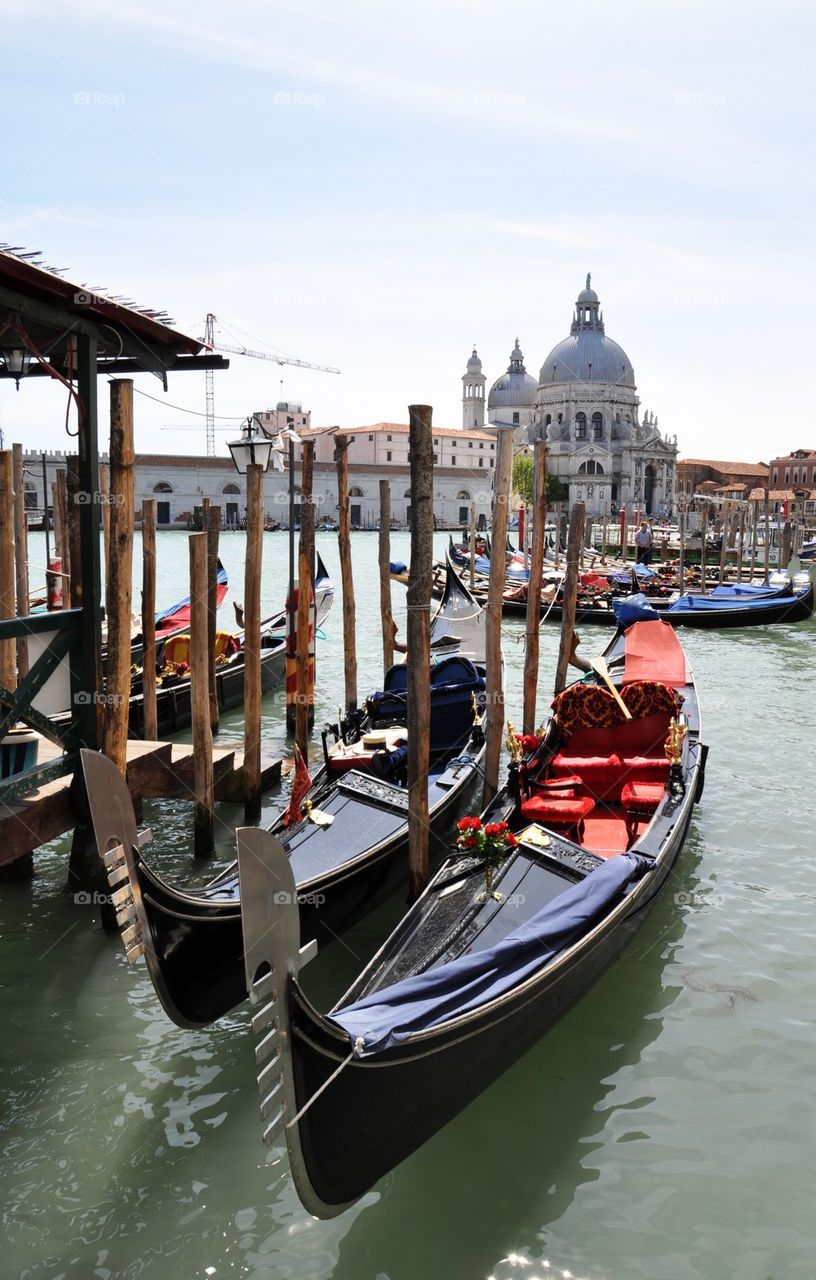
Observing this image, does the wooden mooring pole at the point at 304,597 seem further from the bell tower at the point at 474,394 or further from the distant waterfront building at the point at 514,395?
the bell tower at the point at 474,394

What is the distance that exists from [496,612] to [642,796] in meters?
1.11

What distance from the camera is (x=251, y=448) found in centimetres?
525

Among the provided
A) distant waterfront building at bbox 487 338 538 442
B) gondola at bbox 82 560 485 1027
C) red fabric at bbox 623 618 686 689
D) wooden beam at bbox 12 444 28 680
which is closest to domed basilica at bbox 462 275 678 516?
distant waterfront building at bbox 487 338 538 442

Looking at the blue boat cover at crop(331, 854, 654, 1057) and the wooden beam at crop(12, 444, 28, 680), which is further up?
the wooden beam at crop(12, 444, 28, 680)

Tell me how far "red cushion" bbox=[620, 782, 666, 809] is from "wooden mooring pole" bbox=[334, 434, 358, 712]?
2650 mm

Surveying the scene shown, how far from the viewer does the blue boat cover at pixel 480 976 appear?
2.42m

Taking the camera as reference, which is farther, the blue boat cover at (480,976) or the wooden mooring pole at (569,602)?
the wooden mooring pole at (569,602)

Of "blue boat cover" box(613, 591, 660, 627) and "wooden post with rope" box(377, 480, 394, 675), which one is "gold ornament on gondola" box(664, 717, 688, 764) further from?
"blue boat cover" box(613, 591, 660, 627)

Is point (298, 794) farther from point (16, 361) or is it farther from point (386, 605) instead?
point (386, 605)

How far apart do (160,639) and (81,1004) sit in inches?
217

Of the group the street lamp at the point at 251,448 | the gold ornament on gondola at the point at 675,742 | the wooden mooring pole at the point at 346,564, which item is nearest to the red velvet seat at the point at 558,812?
the gold ornament on gondola at the point at 675,742

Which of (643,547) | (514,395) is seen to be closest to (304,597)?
(643,547)

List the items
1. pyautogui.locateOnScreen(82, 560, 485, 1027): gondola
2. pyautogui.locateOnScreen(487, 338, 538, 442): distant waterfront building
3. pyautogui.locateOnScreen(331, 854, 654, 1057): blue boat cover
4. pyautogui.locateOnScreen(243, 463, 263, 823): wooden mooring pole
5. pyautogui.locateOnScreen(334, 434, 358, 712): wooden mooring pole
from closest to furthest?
pyautogui.locateOnScreen(331, 854, 654, 1057): blue boat cover
pyautogui.locateOnScreen(82, 560, 485, 1027): gondola
pyautogui.locateOnScreen(243, 463, 263, 823): wooden mooring pole
pyautogui.locateOnScreen(334, 434, 358, 712): wooden mooring pole
pyautogui.locateOnScreen(487, 338, 538, 442): distant waterfront building

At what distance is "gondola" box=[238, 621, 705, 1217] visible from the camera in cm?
216
